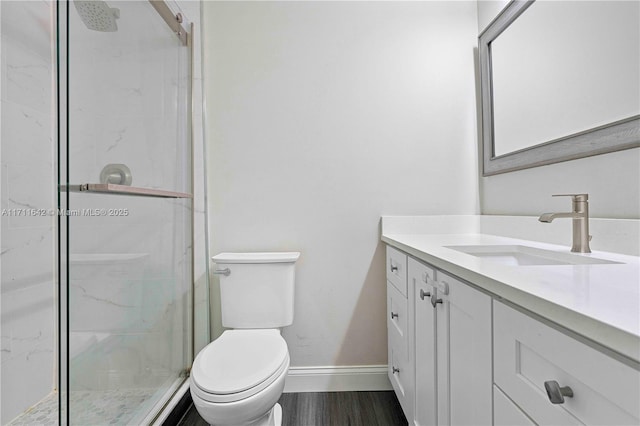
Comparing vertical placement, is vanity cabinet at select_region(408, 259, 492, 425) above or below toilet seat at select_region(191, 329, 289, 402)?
above

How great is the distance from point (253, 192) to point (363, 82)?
2.77ft

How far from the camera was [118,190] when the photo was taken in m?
1.14

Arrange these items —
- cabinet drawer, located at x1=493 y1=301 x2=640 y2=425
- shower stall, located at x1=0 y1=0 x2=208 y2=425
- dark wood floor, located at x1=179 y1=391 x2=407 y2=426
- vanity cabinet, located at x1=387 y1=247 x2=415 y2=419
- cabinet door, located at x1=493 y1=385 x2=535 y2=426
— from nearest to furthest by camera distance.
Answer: cabinet drawer, located at x1=493 y1=301 x2=640 y2=425 < cabinet door, located at x1=493 y1=385 x2=535 y2=426 < shower stall, located at x1=0 y1=0 x2=208 y2=425 < vanity cabinet, located at x1=387 y1=247 x2=415 y2=419 < dark wood floor, located at x1=179 y1=391 x2=407 y2=426

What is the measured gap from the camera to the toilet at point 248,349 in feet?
3.63

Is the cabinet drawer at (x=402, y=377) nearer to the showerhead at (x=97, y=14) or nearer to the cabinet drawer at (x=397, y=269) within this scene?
the cabinet drawer at (x=397, y=269)

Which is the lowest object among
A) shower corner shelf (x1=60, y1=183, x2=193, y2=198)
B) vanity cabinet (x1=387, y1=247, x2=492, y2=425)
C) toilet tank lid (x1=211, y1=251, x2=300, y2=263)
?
vanity cabinet (x1=387, y1=247, x2=492, y2=425)

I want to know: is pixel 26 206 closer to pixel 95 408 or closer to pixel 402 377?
pixel 95 408

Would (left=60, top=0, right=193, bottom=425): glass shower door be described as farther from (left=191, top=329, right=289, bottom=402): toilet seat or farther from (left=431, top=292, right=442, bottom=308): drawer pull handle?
(left=431, top=292, right=442, bottom=308): drawer pull handle

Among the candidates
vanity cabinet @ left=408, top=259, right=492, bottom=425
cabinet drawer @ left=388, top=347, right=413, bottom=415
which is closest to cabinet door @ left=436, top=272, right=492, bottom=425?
vanity cabinet @ left=408, top=259, right=492, bottom=425

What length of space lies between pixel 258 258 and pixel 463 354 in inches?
40.1

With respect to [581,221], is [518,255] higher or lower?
lower

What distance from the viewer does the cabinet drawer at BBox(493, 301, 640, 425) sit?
437 millimetres

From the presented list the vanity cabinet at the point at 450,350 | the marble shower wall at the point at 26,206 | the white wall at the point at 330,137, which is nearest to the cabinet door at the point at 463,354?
the vanity cabinet at the point at 450,350

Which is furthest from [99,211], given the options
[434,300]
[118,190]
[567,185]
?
[567,185]
